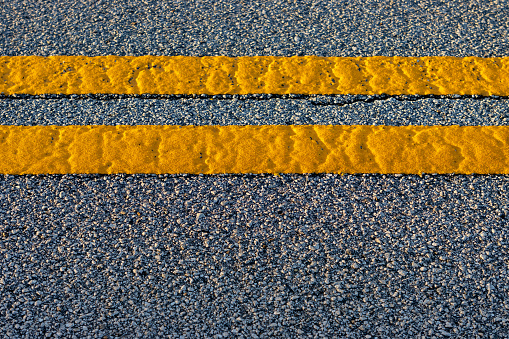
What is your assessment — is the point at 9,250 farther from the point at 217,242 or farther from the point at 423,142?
the point at 423,142

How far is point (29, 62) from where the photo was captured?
8.70 feet

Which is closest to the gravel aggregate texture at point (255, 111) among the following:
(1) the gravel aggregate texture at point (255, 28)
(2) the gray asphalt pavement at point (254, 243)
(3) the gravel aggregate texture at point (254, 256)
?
(2) the gray asphalt pavement at point (254, 243)

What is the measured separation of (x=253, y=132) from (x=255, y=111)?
20 centimetres

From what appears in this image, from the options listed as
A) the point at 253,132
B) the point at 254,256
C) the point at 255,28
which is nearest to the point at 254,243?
the point at 254,256

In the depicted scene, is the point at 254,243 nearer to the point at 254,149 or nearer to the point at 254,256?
the point at 254,256

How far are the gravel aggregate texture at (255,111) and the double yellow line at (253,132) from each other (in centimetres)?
6

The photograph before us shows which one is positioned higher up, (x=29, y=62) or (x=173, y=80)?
(x=29, y=62)

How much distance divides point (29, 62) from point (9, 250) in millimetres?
1489

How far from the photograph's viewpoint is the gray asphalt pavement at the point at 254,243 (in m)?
1.45

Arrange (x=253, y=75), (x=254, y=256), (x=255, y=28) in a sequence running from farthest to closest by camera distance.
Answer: (x=255, y=28)
(x=253, y=75)
(x=254, y=256)

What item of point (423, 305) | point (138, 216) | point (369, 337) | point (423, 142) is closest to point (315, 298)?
point (369, 337)

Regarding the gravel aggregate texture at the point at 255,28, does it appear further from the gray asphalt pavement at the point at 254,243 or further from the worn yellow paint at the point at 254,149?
the worn yellow paint at the point at 254,149

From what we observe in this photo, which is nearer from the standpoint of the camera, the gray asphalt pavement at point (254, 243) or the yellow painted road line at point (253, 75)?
the gray asphalt pavement at point (254, 243)

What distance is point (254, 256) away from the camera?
1644 millimetres
